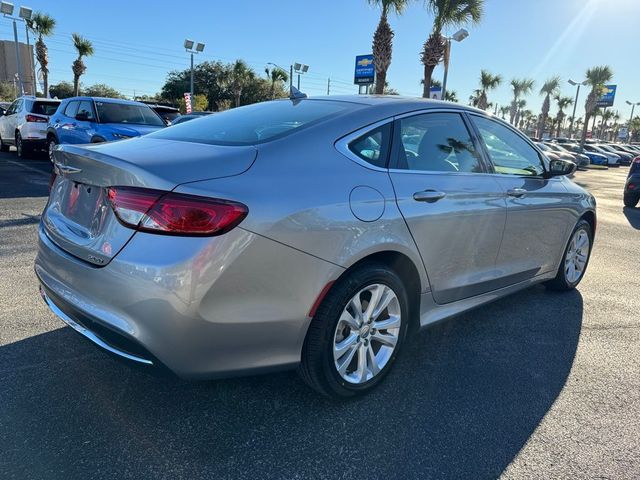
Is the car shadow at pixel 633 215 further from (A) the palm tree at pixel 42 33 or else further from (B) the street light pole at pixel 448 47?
(A) the palm tree at pixel 42 33

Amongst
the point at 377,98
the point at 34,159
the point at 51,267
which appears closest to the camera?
the point at 51,267

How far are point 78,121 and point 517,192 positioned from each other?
949 cm

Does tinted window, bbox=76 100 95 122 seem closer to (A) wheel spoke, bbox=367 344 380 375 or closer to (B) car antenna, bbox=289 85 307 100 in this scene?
(B) car antenna, bbox=289 85 307 100

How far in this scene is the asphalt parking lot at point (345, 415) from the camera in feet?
7.27

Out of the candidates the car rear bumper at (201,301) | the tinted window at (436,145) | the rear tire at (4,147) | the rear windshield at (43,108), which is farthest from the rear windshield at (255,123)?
the rear tire at (4,147)

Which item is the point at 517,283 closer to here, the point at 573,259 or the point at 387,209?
the point at 573,259

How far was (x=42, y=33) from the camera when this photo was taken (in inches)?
1325

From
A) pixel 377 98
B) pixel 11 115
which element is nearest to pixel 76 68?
pixel 11 115

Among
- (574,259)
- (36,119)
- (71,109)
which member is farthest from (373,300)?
(36,119)

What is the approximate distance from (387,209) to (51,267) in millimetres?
1744

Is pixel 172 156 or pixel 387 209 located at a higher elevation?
pixel 172 156

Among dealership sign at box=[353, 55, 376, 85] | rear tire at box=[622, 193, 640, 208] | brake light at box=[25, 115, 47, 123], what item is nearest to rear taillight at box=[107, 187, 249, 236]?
rear tire at box=[622, 193, 640, 208]

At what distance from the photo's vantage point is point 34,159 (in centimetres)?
1371

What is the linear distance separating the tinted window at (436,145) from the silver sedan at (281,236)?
0.01m
